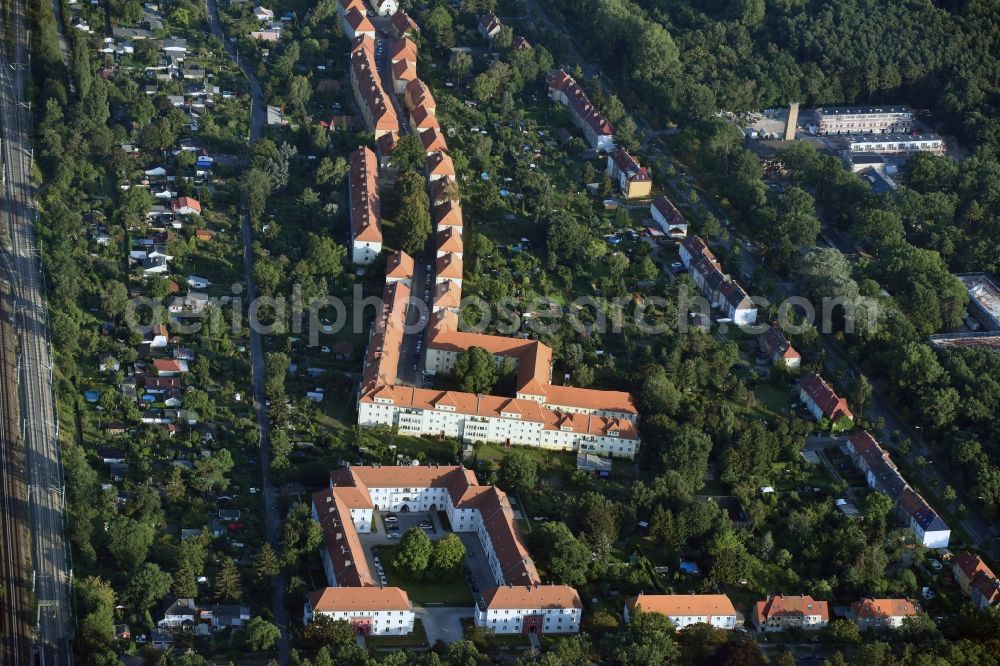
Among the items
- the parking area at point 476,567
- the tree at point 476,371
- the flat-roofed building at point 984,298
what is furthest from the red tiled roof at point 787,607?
the flat-roofed building at point 984,298

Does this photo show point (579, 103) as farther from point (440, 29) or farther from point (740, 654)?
point (740, 654)

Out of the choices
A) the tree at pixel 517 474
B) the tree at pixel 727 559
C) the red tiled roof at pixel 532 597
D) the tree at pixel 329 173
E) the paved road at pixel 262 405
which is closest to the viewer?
the red tiled roof at pixel 532 597

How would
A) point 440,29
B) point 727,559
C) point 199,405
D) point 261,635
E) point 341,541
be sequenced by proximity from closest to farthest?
1. point 261,635
2. point 341,541
3. point 727,559
4. point 199,405
5. point 440,29

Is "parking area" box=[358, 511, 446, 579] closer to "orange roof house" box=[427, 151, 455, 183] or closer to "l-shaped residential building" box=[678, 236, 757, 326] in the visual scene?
"l-shaped residential building" box=[678, 236, 757, 326]

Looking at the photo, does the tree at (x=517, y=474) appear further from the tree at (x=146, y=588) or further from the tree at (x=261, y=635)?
the tree at (x=146, y=588)

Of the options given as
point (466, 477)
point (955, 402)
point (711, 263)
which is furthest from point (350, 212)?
point (955, 402)

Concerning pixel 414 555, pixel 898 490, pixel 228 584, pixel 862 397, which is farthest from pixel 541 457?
pixel 228 584

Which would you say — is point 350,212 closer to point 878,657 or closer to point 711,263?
A: point 711,263

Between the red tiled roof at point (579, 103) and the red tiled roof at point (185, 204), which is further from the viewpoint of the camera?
the red tiled roof at point (579, 103)
